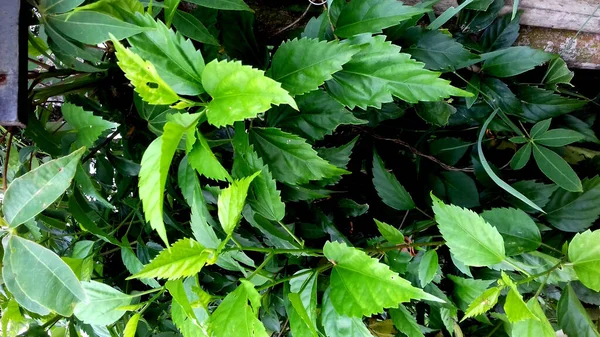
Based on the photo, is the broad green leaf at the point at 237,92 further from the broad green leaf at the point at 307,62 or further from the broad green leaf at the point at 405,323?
the broad green leaf at the point at 405,323

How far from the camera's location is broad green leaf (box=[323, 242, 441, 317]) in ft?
1.67

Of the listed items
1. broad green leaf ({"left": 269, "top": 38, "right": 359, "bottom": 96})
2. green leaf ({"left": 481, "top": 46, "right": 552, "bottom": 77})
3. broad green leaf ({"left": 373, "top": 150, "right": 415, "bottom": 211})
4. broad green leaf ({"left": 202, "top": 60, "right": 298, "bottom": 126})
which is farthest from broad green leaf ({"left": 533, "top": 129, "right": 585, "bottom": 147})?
broad green leaf ({"left": 202, "top": 60, "right": 298, "bottom": 126})

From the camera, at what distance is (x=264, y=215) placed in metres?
0.67

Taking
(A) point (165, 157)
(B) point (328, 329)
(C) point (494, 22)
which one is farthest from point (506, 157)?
(A) point (165, 157)

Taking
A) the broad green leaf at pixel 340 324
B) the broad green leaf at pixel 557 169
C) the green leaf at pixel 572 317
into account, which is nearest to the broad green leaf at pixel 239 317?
the broad green leaf at pixel 340 324

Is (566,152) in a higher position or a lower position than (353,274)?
lower

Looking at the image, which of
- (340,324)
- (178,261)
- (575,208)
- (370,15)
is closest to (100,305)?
(178,261)

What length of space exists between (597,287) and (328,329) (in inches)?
13.5

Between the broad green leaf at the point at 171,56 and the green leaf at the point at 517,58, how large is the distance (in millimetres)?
507

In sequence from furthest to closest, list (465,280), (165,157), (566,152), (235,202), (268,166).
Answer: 1. (566,152)
2. (465,280)
3. (268,166)
4. (235,202)
5. (165,157)

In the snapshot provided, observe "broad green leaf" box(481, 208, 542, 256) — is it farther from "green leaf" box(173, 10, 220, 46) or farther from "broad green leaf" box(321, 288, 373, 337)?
"green leaf" box(173, 10, 220, 46)

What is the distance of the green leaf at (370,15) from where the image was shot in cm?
63

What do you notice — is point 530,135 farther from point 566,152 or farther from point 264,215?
point 264,215

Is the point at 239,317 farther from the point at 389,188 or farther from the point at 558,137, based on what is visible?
the point at 558,137
